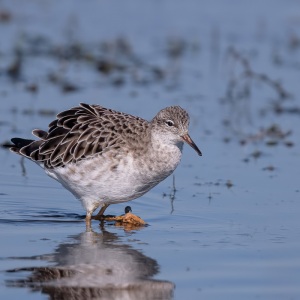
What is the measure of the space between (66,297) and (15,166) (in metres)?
4.54

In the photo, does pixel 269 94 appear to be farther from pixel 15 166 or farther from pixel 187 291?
pixel 187 291

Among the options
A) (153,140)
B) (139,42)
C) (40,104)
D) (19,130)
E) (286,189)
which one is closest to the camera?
(153,140)

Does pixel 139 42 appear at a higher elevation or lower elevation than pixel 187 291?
higher

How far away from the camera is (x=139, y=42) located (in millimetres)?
18453

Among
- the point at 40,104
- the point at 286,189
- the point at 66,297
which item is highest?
the point at 40,104

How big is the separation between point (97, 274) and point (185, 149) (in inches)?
192

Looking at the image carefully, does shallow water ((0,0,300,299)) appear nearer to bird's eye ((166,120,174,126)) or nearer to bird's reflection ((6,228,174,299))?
bird's reflection ((6,228,174,299))

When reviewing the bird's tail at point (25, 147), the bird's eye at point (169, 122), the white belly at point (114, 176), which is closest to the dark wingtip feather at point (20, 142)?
the bird's tail at point (25, 147)

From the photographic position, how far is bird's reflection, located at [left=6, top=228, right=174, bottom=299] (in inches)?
297

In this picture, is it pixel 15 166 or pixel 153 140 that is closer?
pixel 153 140

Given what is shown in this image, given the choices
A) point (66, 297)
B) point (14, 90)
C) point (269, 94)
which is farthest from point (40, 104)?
point (66, 297)

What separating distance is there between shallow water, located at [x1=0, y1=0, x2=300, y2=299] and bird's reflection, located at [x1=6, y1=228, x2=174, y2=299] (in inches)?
0.6

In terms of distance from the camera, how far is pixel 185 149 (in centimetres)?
1266

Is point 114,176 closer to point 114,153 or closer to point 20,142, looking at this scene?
point 114,153
